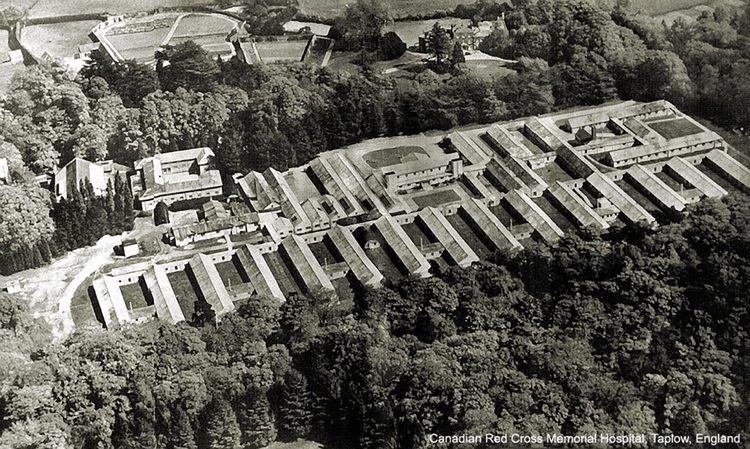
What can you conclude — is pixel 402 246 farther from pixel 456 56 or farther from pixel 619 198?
pixel 456 56

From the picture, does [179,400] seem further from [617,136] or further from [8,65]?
[8,65]

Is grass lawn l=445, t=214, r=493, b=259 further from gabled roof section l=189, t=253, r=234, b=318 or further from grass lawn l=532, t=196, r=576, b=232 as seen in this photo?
gabled roof section l=189, t=253, r=234, b=318

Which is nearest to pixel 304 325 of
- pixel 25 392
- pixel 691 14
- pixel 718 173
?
pixel 25 392

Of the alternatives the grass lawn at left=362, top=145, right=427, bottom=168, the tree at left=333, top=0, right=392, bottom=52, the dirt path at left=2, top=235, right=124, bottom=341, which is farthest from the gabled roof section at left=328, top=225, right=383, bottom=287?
the tree at left=333, top=0, right=392, bottom=52

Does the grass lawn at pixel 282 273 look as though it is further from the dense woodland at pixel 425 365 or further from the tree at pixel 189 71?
the tree at pixel 189 71

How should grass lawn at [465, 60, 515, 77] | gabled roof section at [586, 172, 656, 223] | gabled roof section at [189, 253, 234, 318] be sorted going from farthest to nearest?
grass lawn at [465, 60, 515, 77], gabled roof section at [586, 172, 656, 223], gabled roof section at [189, 253, 234, 318]

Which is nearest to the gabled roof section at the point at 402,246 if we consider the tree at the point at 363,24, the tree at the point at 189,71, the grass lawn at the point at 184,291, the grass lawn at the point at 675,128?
the grass lawn at the point at 184,291
